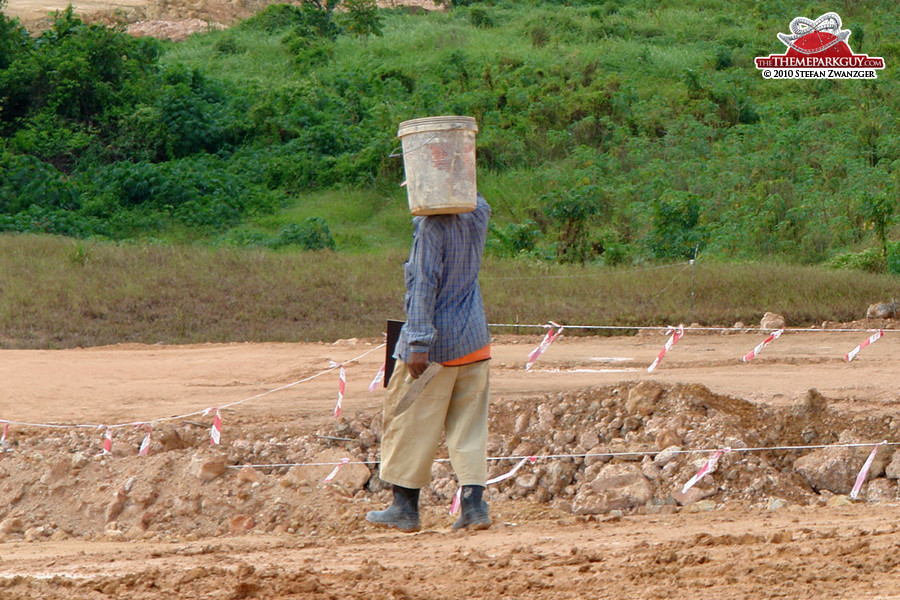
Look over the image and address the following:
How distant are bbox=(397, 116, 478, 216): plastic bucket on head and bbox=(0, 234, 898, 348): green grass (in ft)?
21.6

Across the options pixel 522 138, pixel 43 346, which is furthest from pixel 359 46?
pixel 43 346

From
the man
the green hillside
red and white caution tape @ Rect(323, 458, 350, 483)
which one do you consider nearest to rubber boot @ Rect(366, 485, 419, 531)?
the man

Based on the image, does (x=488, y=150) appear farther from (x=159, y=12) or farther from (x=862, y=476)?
(x=159, y=12)

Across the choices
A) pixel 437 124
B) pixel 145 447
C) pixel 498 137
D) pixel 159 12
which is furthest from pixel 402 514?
pixel 159 12

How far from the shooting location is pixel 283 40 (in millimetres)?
25969

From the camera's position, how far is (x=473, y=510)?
14.5ft

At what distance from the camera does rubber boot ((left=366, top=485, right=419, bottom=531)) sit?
14.7ft

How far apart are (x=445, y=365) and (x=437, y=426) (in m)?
0.27

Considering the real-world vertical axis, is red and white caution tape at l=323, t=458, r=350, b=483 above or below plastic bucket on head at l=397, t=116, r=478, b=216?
below

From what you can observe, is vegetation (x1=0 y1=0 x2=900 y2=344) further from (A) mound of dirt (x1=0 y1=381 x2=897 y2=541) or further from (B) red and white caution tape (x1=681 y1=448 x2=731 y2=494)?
(B) red and white caution tape (x1=681 y1=448 x2=731 y2=494)

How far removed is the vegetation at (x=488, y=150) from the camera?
46.1 feet

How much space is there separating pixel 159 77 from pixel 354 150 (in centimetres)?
Answer: 518

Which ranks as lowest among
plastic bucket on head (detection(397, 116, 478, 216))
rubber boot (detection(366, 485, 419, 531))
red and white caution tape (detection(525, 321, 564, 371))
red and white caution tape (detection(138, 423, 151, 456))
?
red and white caution tape (detection(138, 423, 151, 456))

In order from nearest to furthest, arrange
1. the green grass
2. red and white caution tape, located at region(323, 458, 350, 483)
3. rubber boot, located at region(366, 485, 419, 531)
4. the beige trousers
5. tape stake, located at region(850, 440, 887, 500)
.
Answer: the beige trousers
rubber boot, located at region(366, 485, 419, 531)
tape stake, located at region(850, 440, 887, 500)
red and white caution tape, located at region(323, 458, 350, 483)
the green grass
